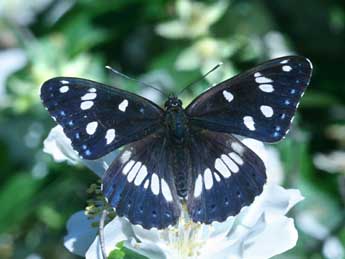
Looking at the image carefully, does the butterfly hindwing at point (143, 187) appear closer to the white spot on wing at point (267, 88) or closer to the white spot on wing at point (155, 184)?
the white spot on wing at point (155, 184)

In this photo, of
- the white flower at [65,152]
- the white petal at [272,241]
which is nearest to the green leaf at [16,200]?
the white flower at [65,152]

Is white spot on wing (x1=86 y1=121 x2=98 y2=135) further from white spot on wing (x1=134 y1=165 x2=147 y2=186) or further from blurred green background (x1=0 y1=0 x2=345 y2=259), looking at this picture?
blurred green background (x1=0 y1=0 x2=345 y2=259)

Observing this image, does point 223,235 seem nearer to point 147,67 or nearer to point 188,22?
point 188,22

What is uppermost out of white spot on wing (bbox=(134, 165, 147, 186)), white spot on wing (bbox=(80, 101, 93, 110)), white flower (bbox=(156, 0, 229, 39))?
white spot on wing (bbox=(80, 101, 93, 110))

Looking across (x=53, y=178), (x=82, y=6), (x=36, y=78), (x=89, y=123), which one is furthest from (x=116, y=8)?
(x=89, y=123)

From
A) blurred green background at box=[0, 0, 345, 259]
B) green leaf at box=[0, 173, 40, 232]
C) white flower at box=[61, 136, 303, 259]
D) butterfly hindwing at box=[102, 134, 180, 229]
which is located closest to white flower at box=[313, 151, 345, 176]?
blurred green background at box=[0, 0, 345, 259]

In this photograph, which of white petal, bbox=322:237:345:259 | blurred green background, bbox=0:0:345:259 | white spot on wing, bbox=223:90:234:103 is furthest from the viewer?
blurred green background, bbox=0:0:345:259

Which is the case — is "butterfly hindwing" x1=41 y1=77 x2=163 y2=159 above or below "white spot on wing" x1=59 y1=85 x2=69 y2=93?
below
